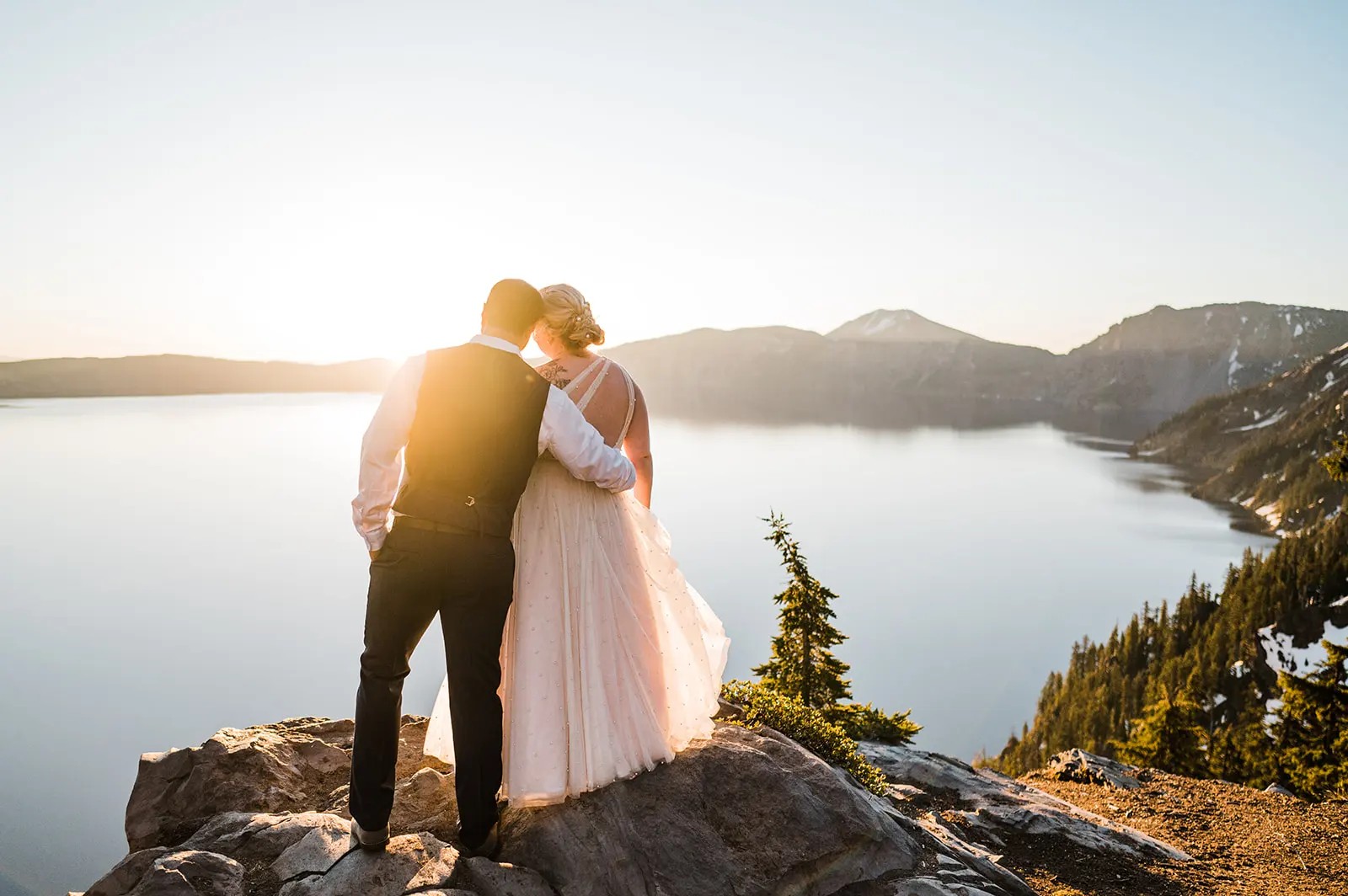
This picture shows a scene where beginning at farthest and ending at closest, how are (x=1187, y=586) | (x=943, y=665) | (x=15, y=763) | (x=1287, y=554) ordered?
(x=1187, y=586) < (x=1287, y=554) < (x=943, y=665) < (x=15, y=763)

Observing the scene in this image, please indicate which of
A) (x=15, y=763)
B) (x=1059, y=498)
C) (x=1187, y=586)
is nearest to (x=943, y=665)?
(x=1187, y=586)

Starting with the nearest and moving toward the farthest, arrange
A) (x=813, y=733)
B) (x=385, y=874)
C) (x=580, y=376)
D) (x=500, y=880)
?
1. (x=385, y=874)
2. (x=500, y=880)
3. (x=580, y=376)
4. (x=813, y=733)

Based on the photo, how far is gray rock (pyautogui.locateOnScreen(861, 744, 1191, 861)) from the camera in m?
6.98

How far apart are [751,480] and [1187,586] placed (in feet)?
254

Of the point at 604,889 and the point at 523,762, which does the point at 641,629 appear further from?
the point at 604,889

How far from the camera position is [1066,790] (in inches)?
397

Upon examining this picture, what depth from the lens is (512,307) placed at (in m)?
3.92

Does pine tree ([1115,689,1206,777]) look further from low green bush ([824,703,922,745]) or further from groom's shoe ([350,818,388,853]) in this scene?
groom's shoe ([350,818,388,853])

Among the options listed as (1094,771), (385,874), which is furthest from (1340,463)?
(385,874)

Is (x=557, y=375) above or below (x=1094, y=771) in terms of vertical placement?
above

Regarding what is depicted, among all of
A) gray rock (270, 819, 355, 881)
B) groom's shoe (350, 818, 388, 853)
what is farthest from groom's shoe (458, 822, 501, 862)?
gray rock (270, 819, 355, 881)

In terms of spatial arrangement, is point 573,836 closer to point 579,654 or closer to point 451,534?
point 579,654

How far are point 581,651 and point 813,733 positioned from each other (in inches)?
105

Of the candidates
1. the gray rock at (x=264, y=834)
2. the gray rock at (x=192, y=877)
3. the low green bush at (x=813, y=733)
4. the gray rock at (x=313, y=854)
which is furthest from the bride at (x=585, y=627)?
the low green bush at (x=813, y=733)
